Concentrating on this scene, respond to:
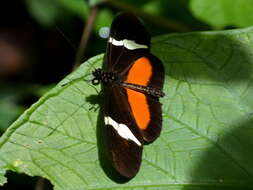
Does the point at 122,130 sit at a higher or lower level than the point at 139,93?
lower

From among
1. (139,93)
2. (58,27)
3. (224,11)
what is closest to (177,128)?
(139,93)

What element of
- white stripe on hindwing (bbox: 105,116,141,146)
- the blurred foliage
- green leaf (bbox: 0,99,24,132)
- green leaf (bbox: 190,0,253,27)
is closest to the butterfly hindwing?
white stripe on hindwing (bbox: 105,116,141,146)

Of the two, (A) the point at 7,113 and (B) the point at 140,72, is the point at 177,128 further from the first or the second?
(A) the point at 7,113

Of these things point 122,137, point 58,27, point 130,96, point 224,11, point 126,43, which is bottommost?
point 122,137

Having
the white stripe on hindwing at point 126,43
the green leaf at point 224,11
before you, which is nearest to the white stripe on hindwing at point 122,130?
the white stripe on hindwing at point 126,43

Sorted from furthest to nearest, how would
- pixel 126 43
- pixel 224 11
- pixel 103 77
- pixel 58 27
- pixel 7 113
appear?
pixel 58 27, pixel 7 113, pixel 224 11, pixel 126 43, pixel 103 77

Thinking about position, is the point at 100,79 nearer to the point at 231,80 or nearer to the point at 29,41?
the point at 231,80

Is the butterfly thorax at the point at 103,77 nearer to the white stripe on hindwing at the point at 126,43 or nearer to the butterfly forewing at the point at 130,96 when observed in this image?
the butterfly forewing at the point at 130,96

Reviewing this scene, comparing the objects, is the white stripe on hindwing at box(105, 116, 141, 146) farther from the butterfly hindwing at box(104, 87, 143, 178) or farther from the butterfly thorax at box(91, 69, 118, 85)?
Result: the butterfly thorax at box(91, 69, 118, 85)
